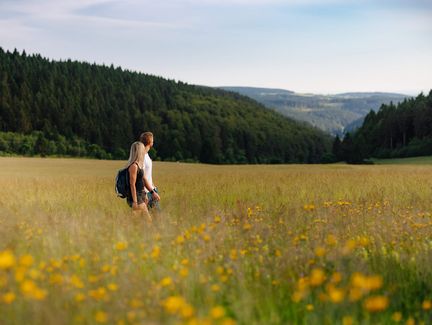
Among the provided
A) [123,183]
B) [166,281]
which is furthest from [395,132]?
[166,281]

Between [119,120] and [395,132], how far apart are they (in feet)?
246

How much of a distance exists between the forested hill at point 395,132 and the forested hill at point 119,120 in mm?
29854

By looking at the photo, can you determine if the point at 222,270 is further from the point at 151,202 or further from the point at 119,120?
the point at 119,120

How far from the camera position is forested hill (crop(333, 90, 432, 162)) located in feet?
348

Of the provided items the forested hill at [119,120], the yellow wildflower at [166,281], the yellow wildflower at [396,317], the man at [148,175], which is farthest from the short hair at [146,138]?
the forested hill at [119,120]

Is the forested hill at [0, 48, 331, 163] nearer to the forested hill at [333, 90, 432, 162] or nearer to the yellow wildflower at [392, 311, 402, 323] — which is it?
the forested hill at [333, 90, 432, 162]

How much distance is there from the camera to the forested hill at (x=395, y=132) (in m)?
106

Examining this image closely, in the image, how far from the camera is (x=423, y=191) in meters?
13.5

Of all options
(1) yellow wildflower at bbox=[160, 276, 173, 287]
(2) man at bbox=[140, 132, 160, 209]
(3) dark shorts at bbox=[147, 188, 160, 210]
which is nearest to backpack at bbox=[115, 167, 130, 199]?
(2) man at bbox=[140, 132, 160, 209]

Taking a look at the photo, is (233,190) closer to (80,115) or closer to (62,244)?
(62,244)

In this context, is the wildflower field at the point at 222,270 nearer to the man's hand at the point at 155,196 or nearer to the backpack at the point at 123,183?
the man's hand at the point at 155,196

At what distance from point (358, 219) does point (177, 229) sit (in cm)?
308

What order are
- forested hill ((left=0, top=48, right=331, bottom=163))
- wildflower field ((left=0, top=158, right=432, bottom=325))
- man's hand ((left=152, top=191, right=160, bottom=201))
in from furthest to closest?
forested hill ((left=0, top=48, right=331, bottom=163)) → man's hand ((left=152, top=191, right=160, bottom=201)) → wildflower field ((left=0, top=158, right=432, bottom=325))

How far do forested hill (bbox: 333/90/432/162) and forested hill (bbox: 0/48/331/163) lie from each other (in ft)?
97.9
